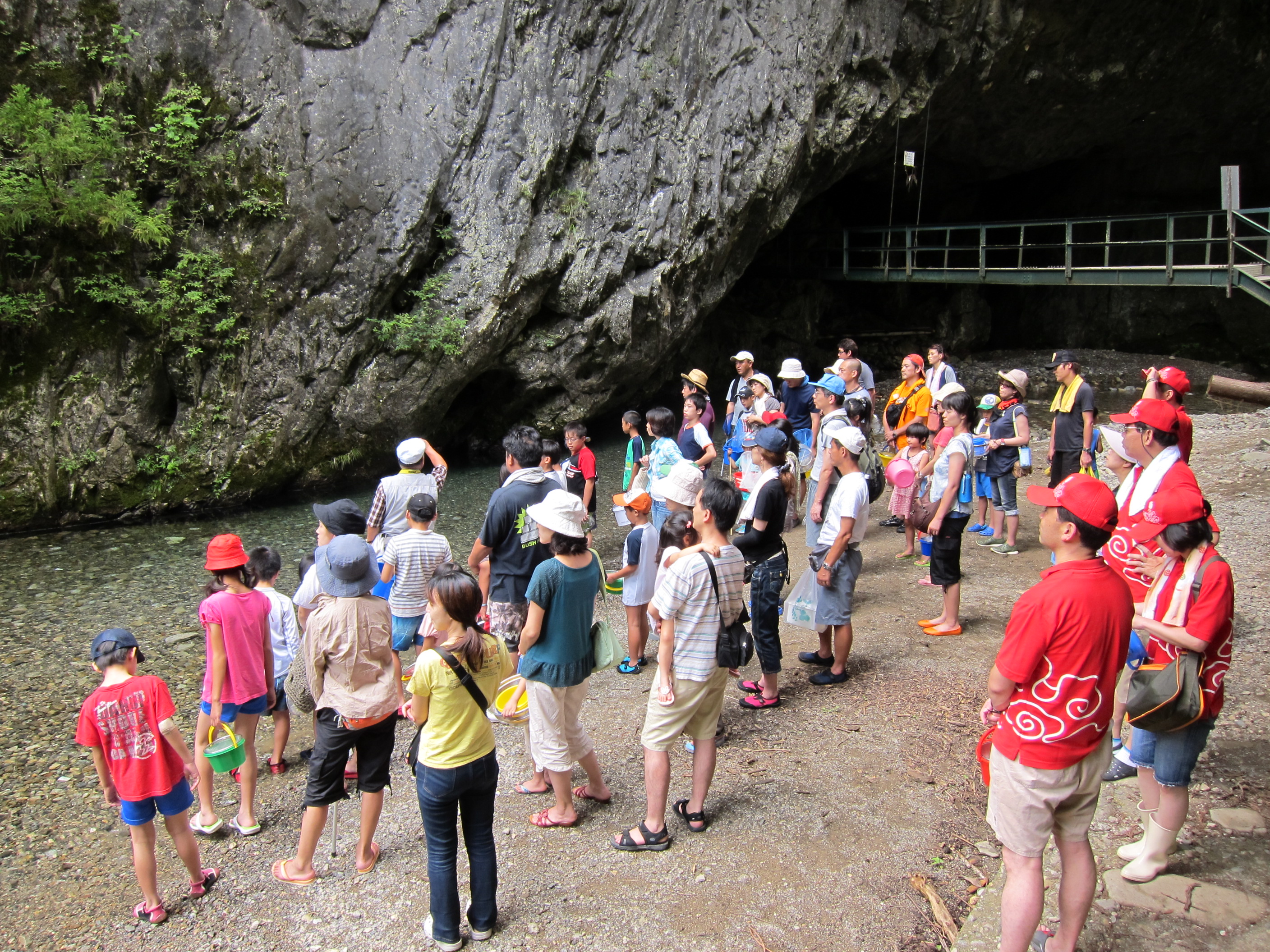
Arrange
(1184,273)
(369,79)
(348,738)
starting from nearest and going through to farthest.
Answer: (348,738), (369,79), (1184,273)

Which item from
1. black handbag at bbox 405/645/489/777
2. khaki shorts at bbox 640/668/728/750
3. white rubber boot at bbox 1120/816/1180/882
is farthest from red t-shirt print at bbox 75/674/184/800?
white rubber boot at bbox 1120/816/1180/882

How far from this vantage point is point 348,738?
375 cm

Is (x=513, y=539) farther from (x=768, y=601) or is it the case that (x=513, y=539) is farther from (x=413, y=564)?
(x=768, y=601)

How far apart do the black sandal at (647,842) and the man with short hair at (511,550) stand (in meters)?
1.50

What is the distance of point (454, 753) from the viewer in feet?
10.6

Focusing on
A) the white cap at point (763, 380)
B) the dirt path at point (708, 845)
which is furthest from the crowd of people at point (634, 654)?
the white cap at point (763, 380)

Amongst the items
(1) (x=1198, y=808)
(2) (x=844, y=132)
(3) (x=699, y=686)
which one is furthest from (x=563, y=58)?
(1) (x=1198, y=808)

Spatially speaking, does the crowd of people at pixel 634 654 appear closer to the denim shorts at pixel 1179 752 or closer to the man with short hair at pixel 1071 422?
the denim shorts at pixel 1179 752

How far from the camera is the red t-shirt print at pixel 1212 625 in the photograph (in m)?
3.11

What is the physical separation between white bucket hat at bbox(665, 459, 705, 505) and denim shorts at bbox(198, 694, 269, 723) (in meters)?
2.36

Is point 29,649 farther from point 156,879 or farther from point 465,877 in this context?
point 465,877

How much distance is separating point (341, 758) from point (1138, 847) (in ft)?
11.3

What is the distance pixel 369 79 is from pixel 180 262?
368 centimetres

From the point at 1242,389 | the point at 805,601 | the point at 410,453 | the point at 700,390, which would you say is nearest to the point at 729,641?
the point at 805,601
